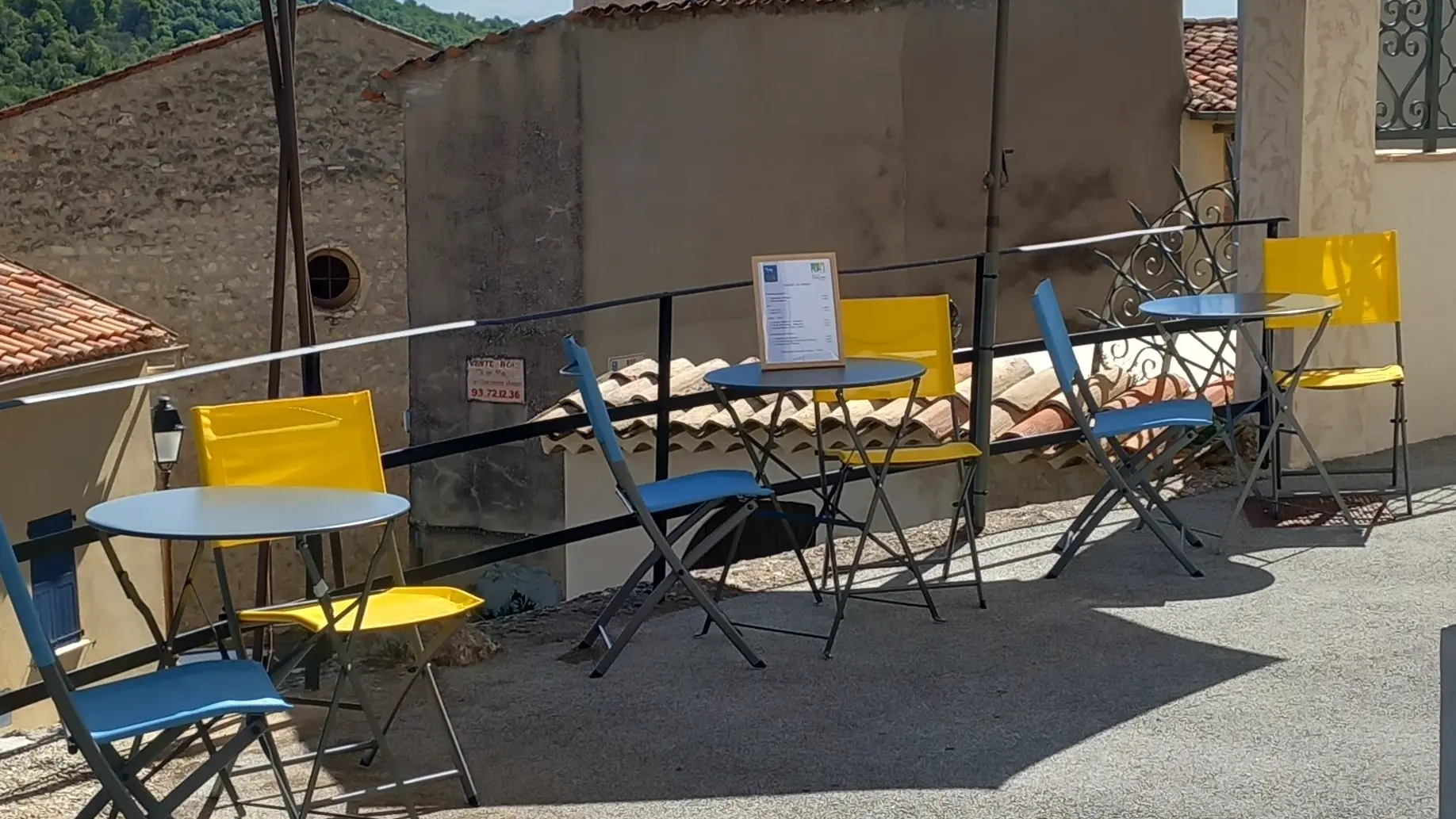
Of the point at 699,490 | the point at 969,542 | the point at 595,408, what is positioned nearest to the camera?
the point at 595,408

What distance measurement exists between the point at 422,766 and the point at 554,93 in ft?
33.4

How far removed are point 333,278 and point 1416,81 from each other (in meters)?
11.9

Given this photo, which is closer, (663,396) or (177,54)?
(663,396)

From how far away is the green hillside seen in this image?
72.7 ft

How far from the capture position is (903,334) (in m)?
5.10

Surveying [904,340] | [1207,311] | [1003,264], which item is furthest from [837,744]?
[1003,264]

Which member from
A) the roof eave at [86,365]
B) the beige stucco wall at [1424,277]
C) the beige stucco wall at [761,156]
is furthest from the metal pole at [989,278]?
the roof eave at [86,365]

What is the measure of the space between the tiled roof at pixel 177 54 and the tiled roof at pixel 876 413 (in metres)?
8.00

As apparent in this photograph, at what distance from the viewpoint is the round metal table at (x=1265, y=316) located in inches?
208

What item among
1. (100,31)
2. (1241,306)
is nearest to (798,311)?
(1241,306)

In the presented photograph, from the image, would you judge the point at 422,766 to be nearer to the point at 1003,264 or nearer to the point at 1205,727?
the point at 1205,727

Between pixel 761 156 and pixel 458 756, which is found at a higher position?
pixel 761 156

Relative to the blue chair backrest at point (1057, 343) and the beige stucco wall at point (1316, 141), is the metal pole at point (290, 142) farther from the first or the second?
the beige stucco wall at point (1316, 141)

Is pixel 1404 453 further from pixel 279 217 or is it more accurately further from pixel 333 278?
pixel 333 278
